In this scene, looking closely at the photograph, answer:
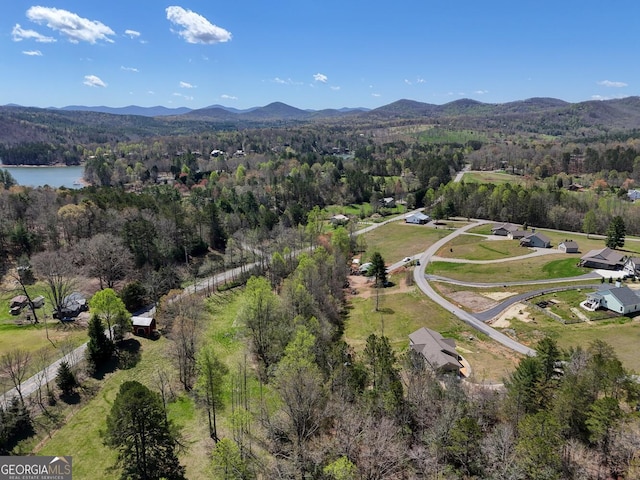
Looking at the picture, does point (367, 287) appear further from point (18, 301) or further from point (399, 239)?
point (18, 301)

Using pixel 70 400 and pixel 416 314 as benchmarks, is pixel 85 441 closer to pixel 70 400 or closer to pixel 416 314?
pixel 70 400

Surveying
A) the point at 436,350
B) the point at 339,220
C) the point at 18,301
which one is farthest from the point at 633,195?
the point at 18,301

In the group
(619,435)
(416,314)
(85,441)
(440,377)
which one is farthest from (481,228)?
(85,441)

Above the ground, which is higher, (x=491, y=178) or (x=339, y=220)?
(x=491, y=178)

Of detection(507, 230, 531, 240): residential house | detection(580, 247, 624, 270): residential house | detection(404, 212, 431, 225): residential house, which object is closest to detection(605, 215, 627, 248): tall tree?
detection(580, 247, 624, 270): residential house

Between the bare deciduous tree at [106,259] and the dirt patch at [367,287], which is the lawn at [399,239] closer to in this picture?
the dirt patch at [367,287]

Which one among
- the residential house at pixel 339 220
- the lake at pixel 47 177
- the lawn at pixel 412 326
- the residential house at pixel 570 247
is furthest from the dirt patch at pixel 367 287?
the lake at pixel 47 177

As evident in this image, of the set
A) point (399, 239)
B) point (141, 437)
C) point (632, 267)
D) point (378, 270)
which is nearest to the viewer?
point (141, 437)
